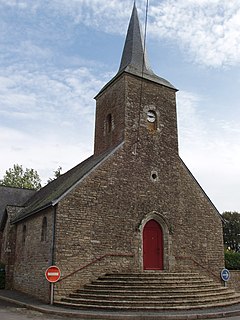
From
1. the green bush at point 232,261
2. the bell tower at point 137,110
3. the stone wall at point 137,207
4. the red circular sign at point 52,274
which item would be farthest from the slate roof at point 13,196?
the green bush at point 232,261

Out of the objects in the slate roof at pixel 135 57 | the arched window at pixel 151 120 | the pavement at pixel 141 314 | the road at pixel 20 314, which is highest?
the slate roof at pixel 135 57

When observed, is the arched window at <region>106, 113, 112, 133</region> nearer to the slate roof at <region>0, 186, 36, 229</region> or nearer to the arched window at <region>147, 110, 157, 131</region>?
the arched window at <region>147, 110, 157, 131</region>

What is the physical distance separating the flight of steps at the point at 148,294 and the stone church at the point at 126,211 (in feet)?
2.78

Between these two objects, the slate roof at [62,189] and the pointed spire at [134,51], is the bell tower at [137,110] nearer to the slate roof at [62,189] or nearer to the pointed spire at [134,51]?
the pointed spire at [134,51]

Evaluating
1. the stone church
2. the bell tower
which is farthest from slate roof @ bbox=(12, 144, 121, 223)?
the bell tower

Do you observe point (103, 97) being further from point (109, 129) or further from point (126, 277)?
point (126, 277)

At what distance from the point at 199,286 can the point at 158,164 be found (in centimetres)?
604

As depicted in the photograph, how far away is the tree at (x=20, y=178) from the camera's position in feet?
136

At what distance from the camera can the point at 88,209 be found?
14391 millimetres

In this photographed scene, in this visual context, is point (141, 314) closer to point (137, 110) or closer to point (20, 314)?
point (20, 314)

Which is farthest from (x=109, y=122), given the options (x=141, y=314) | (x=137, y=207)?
(x=141, y=314)

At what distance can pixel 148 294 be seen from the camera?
40.9 feet

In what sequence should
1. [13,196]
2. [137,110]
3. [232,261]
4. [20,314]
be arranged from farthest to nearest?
[13,196] < [232,261] < [137,110] < [20,314]

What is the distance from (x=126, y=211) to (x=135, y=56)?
9.16 metres
